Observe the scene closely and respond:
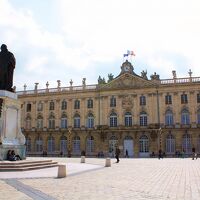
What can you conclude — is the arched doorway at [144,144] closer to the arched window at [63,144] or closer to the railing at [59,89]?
the railing at [59,89]

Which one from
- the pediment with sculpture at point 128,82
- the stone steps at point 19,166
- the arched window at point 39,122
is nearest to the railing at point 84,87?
the pediment with sculpture at point 128,82

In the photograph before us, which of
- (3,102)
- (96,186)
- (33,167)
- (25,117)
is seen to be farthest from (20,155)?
(25,117)

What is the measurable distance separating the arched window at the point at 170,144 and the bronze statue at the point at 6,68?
32.8 m

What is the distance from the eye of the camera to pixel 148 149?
48188 millimetres

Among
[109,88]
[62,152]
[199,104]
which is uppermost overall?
[109,88]

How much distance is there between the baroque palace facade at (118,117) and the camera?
156 ft

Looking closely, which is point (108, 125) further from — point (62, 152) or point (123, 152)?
point (62, 152)

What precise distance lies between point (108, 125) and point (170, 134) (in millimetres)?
10242

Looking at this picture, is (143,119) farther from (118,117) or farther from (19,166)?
(19,166)

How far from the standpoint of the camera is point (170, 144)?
156ft

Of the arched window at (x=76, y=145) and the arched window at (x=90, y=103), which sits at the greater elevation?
the arched window at (x=90, y=103)

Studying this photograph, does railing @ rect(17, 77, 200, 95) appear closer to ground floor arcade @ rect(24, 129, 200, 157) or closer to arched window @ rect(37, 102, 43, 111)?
arched window @ rect(37, 102, 43, 111)

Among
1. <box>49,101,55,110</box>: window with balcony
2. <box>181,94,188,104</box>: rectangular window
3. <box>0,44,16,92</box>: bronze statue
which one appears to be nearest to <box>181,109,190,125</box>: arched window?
<box>181,94,188,104</box>: rectangular window

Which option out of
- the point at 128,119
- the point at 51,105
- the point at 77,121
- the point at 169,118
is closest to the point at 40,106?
the point at 51,105
